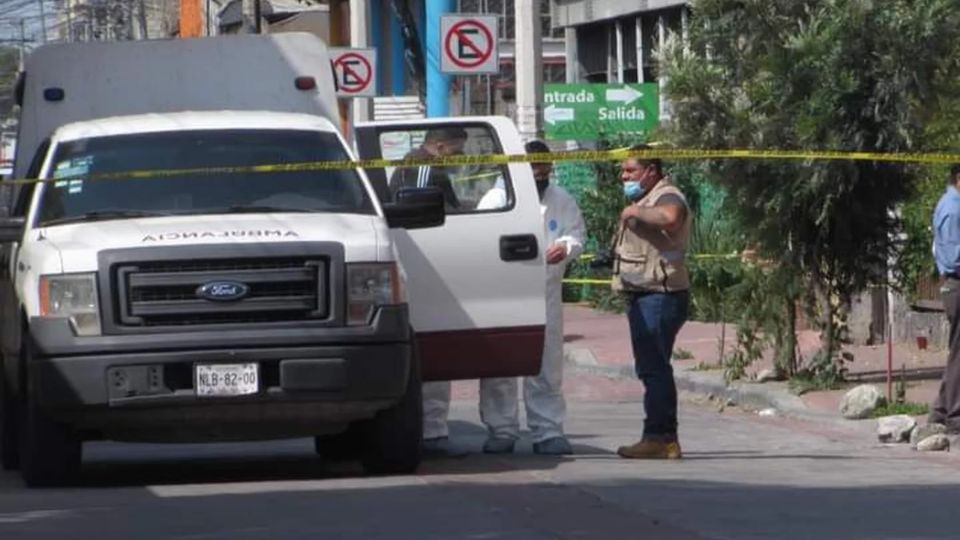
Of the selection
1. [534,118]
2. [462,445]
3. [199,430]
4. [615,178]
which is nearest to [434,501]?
[199,430]

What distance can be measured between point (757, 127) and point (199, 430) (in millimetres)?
6653

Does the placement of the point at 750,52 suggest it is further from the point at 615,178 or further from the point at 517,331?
the point at 615,178

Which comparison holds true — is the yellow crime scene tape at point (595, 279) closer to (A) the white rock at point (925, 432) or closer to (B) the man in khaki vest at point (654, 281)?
(A) the white rock at point (925, 432)

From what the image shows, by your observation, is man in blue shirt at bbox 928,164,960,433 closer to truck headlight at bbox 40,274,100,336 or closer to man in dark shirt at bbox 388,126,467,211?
man in dark shirt at bbox 388,126,467,211

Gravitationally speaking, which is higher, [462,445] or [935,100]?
[935,100]

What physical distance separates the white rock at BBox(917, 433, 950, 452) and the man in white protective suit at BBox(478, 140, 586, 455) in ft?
7.53

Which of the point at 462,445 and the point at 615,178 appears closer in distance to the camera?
the point at 462,445

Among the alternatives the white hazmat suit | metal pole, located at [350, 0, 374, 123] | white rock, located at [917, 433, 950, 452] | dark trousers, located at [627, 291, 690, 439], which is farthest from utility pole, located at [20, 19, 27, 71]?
metal pole, located at [350, 0, 374, 123]

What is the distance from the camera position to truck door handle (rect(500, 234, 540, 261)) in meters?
12.7

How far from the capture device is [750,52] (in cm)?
1706

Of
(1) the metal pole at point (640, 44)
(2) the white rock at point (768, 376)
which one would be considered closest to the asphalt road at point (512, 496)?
(2) the white rock at point (768, 376)

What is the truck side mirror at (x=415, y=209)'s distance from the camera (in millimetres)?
12164

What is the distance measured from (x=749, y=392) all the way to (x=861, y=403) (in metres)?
1.87

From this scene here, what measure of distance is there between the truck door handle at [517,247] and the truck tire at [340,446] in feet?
4.43
